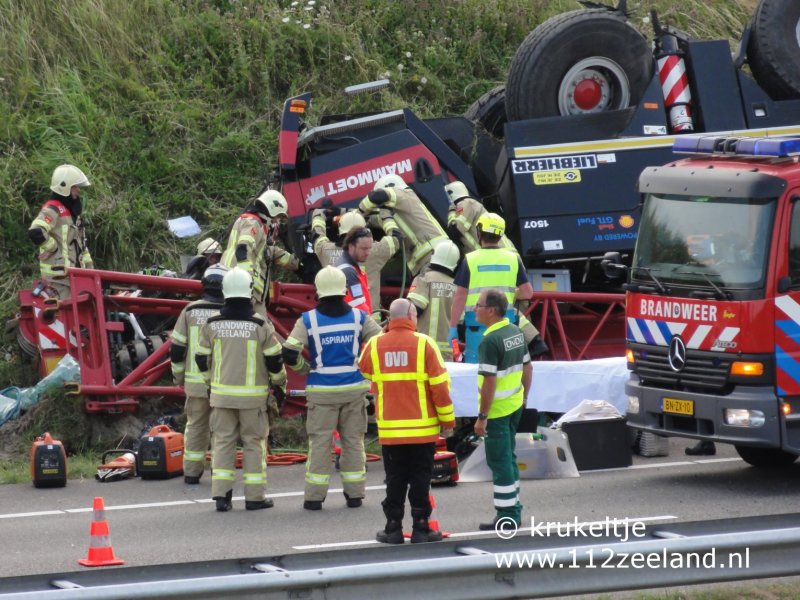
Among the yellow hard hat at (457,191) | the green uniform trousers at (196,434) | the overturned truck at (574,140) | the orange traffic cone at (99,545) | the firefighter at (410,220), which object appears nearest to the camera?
the orange traffic cone at (99,545)

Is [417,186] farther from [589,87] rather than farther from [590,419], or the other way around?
[590,419]

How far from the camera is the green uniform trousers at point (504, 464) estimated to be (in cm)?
834

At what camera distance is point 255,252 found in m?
12.1

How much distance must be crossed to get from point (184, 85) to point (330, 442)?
7.33m

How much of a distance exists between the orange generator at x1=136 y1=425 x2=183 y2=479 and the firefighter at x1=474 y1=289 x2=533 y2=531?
3.28 metres

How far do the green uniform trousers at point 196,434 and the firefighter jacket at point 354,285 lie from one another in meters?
1.53

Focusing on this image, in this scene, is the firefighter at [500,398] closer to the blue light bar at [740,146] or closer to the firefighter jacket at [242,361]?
the firefighter jacket at [242,361]

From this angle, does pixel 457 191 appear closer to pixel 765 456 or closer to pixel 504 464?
pixel 765 456

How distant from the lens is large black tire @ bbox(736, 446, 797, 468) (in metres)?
10.5

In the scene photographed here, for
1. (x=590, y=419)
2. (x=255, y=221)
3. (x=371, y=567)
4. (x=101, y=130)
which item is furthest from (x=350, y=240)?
(x=371, y=567)

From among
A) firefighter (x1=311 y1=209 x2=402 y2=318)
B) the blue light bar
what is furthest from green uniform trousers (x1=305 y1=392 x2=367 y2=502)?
the blue light bar

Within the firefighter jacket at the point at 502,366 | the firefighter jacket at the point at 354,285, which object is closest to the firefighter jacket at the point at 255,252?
the firefighter jacket at the point at 354,285

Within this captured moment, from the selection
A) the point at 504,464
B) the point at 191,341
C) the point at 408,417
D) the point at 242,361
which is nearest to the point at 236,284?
the point at 242,361

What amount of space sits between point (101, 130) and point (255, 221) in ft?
11.9
